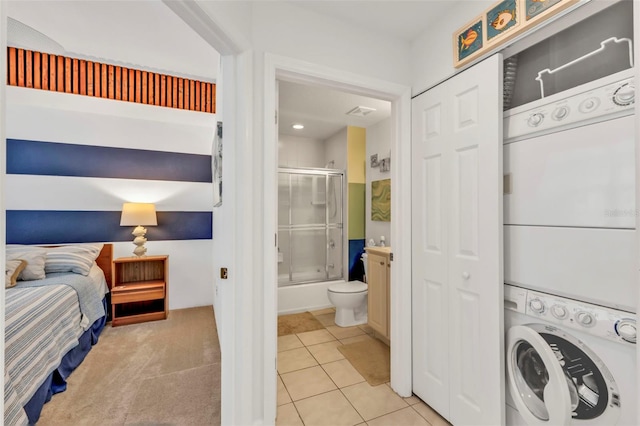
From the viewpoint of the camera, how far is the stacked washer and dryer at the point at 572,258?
3.34ft

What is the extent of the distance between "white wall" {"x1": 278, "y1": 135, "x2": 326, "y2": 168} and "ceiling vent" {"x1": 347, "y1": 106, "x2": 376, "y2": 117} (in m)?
1.32

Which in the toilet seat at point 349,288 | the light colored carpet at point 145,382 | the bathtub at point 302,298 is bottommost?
the light colored carpet at point 145,382

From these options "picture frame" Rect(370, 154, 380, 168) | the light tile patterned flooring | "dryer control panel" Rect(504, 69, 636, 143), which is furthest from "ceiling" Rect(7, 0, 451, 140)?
the light tile patterned flooring

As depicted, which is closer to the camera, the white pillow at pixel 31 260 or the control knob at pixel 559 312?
the control knob at pixel 559 312

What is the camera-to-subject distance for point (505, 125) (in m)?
1.43

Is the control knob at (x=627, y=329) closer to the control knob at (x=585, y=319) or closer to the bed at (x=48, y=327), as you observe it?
the control knob at (x=585, y=319)

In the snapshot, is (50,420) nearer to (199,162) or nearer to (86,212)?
(86,212)

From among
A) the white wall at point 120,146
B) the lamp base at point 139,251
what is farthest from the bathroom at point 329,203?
the lamp base at point 139,251

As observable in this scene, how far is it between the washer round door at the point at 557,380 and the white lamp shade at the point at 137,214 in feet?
11.7

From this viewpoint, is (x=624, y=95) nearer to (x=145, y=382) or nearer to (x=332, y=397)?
(x=332, y=397)

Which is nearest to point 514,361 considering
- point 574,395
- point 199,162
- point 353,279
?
point 574,395

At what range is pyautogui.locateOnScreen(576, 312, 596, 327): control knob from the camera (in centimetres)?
108

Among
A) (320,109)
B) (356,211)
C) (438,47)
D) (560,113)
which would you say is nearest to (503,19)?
(438,47)

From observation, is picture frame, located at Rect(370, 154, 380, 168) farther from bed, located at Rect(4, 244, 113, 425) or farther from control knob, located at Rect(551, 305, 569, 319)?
bed, located at Rect(4, 244, 113, 425)
